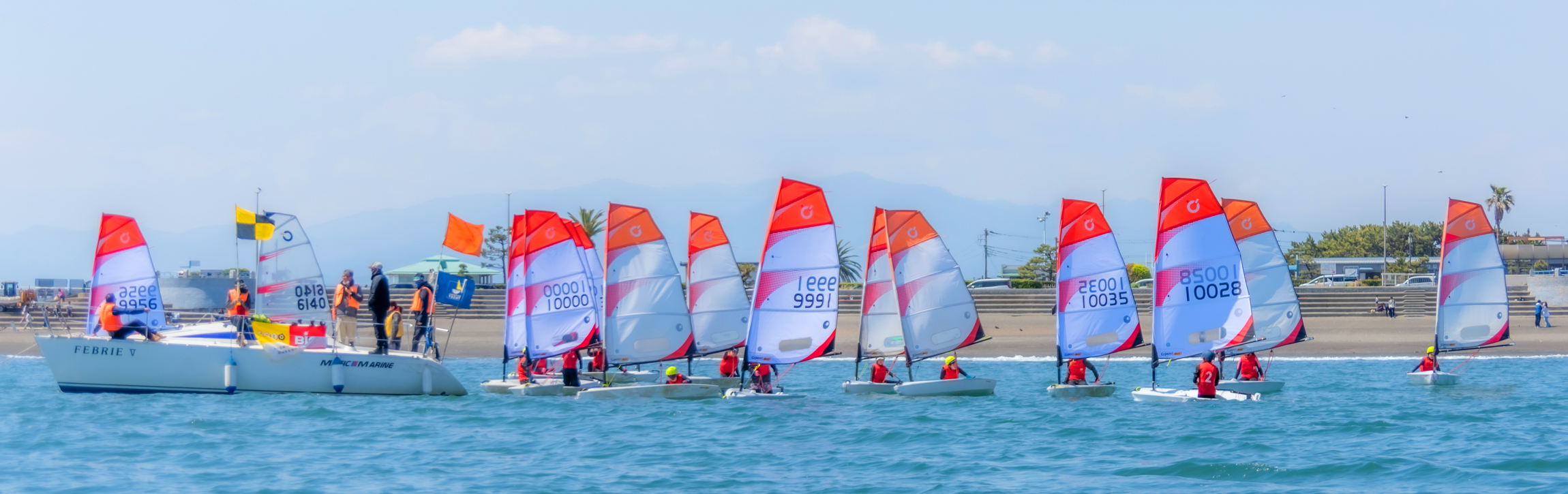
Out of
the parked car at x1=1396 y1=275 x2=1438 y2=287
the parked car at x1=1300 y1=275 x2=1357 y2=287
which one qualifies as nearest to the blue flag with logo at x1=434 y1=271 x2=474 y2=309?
the parked car at x1=1396 y1=275 x2=1438 y2=287

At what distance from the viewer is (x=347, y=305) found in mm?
25281

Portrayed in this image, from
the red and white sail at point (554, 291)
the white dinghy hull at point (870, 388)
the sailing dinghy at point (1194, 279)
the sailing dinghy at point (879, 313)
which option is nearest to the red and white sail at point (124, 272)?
the red and white sail at point (554, 291)

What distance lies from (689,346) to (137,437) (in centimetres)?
1109

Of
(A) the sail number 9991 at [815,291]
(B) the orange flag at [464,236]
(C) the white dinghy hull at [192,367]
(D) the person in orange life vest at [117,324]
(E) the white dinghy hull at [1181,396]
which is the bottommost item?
(E) the white dinghy hull at [1181,396]

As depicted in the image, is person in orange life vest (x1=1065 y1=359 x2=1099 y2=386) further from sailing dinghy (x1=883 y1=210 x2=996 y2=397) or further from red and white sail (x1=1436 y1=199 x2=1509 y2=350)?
red and white sail (x1=1436 y1=199 x2=1509 y2=350)

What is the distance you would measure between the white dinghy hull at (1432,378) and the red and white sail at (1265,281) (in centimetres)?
406

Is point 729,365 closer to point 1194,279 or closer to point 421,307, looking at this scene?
point 421,307

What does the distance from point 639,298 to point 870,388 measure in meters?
5.44

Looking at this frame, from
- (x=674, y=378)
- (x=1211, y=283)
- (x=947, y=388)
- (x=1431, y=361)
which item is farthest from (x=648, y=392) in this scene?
(x=1431, y=361)

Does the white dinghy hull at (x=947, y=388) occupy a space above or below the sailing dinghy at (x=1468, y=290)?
below

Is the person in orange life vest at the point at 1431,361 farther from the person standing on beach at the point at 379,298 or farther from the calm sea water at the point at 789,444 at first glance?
the person standing on beach at the point at 379,298

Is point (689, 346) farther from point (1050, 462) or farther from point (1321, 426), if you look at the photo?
point (1321, 426)

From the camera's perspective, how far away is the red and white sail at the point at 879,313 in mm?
28609

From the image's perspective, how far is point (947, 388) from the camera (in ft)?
90.3
